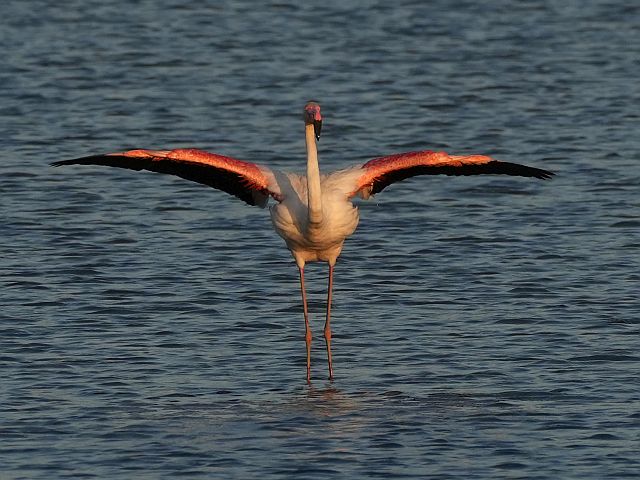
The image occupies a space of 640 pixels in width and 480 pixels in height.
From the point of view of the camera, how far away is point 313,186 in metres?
11.5

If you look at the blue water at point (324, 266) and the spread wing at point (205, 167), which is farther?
the spread wing at point (205, 167)

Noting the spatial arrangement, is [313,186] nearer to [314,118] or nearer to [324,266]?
[314,118]

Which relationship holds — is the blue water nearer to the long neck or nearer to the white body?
the white body

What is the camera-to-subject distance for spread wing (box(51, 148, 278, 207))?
11.7 metres

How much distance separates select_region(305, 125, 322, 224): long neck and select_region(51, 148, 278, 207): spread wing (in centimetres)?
51

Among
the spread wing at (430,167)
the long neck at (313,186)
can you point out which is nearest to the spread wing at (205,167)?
the long neck at (313,186)

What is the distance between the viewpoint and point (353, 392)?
1130 centimetres

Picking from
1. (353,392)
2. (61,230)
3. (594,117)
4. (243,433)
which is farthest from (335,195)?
(594,117)

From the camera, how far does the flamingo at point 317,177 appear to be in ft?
38.4

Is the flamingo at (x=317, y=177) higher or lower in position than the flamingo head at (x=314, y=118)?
lower

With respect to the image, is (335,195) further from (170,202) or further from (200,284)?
(170,202)

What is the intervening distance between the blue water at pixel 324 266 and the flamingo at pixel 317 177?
895 millimetres

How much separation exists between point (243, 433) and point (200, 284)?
375cm

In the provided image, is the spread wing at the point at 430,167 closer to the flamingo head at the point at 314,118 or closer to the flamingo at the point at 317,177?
the flamingo at the point at 317,177
